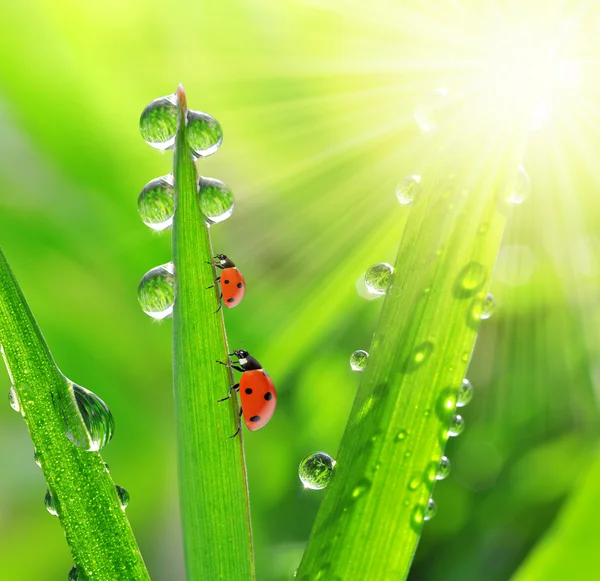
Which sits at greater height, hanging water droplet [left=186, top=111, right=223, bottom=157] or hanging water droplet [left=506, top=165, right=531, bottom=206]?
hanging water droplet [left=506, top=165, right=531, bottom=206]

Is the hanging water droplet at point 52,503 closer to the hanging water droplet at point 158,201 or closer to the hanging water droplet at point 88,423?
the hanging water droplet at point 88,423

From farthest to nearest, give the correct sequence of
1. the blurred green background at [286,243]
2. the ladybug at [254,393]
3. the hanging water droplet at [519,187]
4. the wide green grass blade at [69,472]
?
the blurred green background at [286,243] < the ladybug at [254,393] < the hanging water droplet at [519,187] < the wide green grass blade at [69,472]

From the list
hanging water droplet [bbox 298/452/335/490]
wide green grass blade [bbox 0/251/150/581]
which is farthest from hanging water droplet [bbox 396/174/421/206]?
wide green grass blade [bbox 0/251/150/581]

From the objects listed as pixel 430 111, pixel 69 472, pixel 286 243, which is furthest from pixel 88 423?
pixel 286 243

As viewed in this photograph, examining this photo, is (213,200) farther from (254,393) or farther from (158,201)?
(254,393)

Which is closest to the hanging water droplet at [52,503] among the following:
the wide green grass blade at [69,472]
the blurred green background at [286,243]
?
the wide green grass blade at [69,472]

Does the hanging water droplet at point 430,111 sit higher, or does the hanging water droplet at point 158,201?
the hanging water droplet at point 430,111

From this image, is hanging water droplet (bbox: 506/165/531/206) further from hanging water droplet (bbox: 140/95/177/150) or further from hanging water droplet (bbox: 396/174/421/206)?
hanging water droplet (bbox: 140/95/177/150)

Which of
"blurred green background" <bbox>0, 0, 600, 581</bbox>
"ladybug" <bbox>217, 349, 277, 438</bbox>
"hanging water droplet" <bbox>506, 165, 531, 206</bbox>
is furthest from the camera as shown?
"blurred green background" <bbox>0, 0, 600, 581</bbox>
